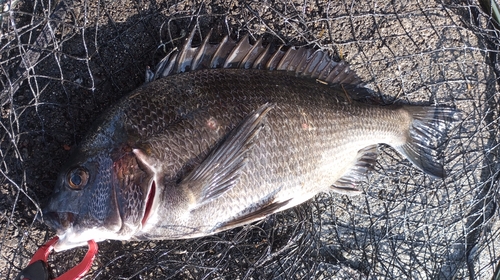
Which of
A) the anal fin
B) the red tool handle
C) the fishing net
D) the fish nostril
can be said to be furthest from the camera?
the anal fin

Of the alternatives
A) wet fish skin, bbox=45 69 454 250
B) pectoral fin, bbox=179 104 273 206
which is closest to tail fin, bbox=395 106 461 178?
wet fish skin, bbox=45 69 454 250

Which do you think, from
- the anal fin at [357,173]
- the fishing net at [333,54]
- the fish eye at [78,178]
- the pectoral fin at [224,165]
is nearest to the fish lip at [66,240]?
the fish eye at [78,178]

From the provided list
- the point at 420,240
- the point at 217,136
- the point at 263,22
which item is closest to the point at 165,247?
the point at 217,136

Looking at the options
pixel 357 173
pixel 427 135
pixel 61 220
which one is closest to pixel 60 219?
pixel 61 220

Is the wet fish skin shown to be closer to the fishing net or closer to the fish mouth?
the fish mouth

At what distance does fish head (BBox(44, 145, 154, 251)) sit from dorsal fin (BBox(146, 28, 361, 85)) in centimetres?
52

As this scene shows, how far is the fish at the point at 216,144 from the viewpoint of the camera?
1.85 m

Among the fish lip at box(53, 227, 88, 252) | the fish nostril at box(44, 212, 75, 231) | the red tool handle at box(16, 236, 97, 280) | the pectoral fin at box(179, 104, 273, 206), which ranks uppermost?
the pectoral fin at box(179, 104, 273, 206)

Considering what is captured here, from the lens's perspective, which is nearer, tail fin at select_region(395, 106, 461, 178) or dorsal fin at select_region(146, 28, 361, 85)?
dorsal fin at select_region(146, 28, 361, 85)

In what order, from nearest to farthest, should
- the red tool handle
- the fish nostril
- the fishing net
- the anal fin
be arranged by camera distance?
the fish nostril < the red tool handle < the fishing net < the anal fin

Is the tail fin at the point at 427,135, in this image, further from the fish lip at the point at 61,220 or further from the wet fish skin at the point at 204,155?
the fish lip at the point at 61,220

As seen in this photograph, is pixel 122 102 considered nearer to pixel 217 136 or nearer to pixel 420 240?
pixel 217 136

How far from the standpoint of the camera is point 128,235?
6.23 feet

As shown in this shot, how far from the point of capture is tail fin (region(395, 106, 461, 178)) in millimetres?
2535
